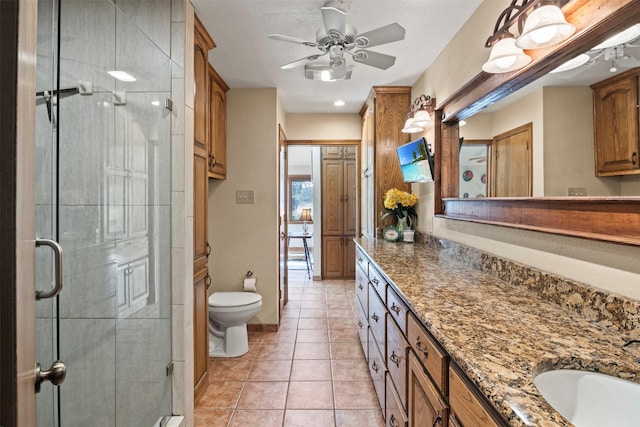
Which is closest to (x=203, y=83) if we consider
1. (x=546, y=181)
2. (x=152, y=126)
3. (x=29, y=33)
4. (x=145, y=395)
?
(x=152, y=126)

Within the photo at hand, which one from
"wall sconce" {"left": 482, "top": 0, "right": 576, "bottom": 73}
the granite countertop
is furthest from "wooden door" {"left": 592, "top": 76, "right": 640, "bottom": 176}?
the granite countertop

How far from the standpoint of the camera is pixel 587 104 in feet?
3.64

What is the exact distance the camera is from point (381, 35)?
5.73ft

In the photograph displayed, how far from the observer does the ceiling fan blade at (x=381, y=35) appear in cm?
169

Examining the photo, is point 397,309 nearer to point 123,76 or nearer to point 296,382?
point 296,382

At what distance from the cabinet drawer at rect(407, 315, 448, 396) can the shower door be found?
52.0 inches

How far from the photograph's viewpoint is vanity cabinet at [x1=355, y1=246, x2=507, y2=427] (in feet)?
2.78

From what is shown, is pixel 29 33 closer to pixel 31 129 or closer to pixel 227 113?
pixel 31 129

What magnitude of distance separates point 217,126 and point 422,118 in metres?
1.84

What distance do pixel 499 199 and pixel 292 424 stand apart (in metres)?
1.75

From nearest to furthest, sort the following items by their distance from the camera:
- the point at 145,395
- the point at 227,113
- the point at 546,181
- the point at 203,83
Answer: the point at 546,181 < the point at 145,395 < the point at 203,83 < the point at 227,113

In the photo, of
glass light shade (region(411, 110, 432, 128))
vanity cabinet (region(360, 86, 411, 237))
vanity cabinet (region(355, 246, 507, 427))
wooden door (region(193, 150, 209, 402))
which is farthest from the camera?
vanity cabinet (region(360, 86, 411, 237))

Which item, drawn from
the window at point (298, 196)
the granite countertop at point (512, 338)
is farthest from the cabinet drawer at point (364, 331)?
the window at point (298, 196)

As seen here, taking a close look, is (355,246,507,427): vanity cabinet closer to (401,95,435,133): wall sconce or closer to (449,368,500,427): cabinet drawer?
(449,368,500,427): cabinet drawer
